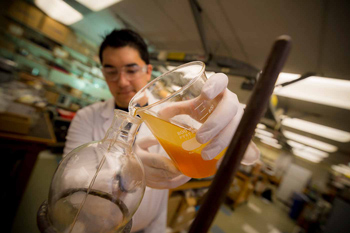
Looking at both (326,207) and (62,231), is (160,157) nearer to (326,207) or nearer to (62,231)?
(62,231)

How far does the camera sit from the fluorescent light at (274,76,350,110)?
238 cm

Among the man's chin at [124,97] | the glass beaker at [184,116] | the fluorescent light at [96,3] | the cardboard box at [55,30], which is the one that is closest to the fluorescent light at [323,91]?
the man's chin at [124,97]

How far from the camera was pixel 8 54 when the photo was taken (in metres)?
4.39

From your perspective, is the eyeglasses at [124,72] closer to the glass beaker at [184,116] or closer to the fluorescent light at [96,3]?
the glass beaker at [184,116]

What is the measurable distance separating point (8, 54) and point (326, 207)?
491 inches

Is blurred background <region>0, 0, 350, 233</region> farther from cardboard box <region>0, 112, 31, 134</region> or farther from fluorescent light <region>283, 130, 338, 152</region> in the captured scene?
fluorescent light <region>283, 130, 338, 152</region>

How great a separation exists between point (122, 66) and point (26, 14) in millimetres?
5235

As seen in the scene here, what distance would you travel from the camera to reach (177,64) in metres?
3.23

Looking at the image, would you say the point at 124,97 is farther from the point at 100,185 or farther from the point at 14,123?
the point at 14,123

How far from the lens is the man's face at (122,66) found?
1.27 meters

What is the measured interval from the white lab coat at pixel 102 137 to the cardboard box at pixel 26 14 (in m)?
4.89

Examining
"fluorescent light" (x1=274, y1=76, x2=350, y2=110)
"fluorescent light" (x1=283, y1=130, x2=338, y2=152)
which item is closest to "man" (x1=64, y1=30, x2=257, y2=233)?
"fluorescent light" (x1=274, y1=76, x2=350, y2=110)

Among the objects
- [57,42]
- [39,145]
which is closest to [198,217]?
[39,145]

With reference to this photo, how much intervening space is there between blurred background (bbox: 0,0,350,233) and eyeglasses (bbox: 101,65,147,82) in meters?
0.84
